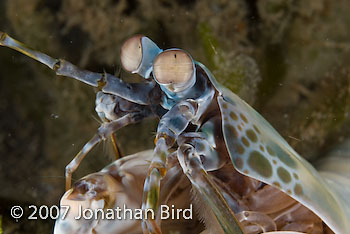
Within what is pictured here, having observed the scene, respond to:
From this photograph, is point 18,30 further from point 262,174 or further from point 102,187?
point 262,174

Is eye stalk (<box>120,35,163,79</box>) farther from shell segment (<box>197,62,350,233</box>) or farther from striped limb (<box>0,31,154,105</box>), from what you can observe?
shell segment (<box>197,62,350,233</box>)

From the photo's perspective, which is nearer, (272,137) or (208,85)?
(208,85)

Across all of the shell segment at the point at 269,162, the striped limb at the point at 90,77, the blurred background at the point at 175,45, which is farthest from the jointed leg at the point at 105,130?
the blurred background at the point at 175,45

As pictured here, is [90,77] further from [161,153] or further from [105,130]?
[161,153]

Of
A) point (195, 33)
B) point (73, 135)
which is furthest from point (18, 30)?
point (195, 33)

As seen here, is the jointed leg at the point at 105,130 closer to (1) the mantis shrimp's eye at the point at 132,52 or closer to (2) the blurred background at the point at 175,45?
(1) the mantis shrimp's eye at the point at 132,52
